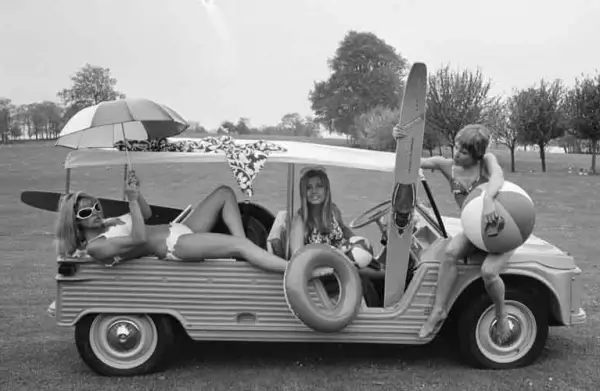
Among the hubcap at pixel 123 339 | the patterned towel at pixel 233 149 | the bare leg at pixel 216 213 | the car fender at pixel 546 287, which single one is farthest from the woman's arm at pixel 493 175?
the hubcap at pixel 123 339

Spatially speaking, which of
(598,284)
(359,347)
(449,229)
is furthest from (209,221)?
(598,284)

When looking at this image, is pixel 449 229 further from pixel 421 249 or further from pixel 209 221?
pixel 209 221

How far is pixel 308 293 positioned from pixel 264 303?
363 mm

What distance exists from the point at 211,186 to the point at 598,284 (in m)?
5.26

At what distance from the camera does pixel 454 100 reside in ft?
138

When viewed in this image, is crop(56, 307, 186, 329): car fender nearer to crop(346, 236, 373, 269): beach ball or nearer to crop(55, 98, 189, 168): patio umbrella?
crop(55, 98, 189, 168): patio umbrella

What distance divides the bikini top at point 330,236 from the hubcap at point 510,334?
→ 1170 millimetres

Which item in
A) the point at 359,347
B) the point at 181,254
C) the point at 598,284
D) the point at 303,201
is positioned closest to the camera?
the point at 181,254

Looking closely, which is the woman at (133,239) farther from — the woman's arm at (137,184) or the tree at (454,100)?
the tree at (454,100)

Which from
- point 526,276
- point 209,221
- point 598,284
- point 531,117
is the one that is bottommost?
point 598,284

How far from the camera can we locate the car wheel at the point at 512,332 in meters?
4.30

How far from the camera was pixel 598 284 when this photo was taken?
7457 millimetres

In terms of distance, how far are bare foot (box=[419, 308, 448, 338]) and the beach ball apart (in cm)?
59

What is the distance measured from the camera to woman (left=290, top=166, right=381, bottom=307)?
4.41 metres
